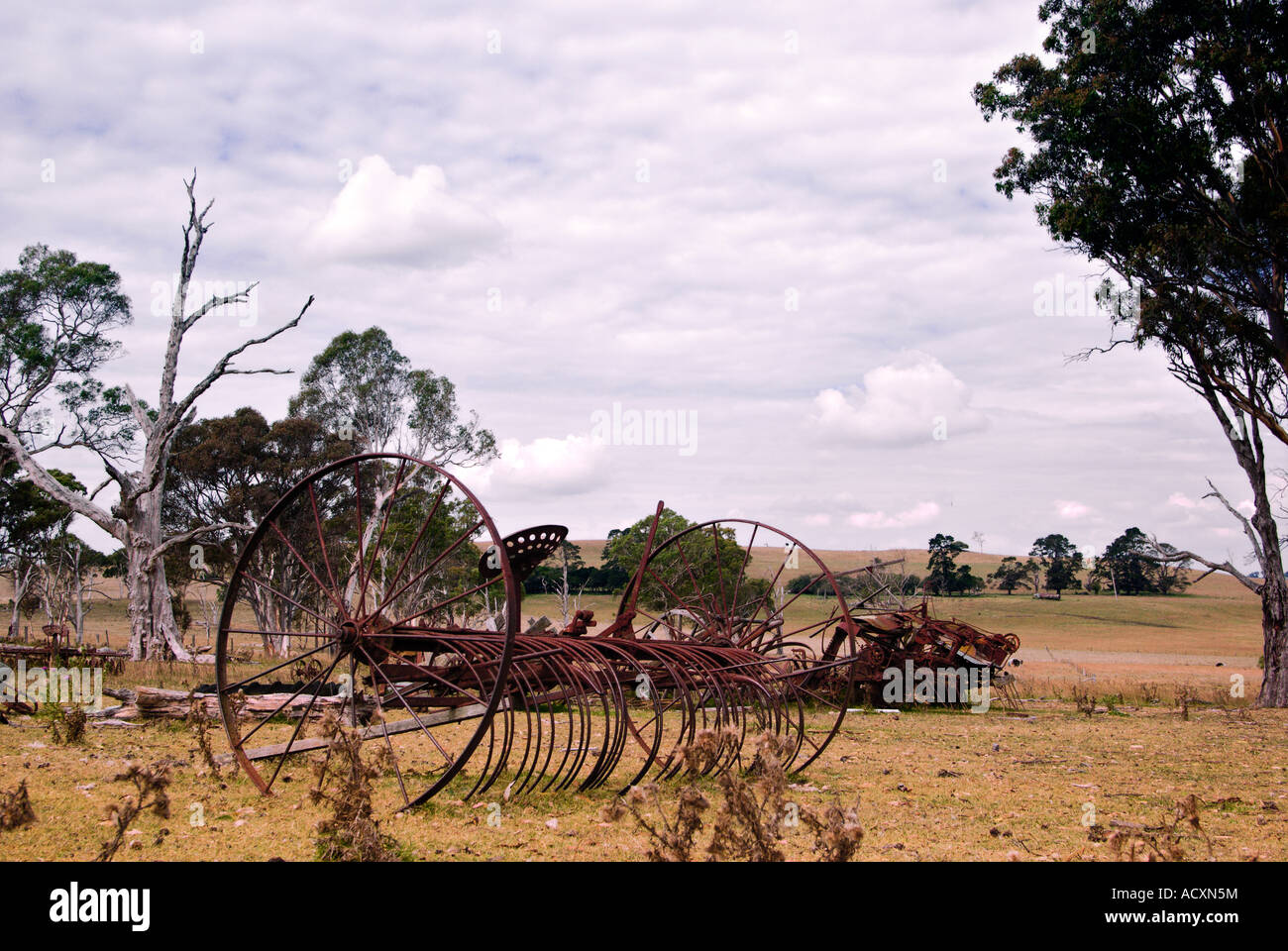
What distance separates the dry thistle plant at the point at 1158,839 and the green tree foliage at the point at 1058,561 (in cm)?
8298

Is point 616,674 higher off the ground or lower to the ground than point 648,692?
higher

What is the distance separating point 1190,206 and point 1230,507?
6591 millimetres

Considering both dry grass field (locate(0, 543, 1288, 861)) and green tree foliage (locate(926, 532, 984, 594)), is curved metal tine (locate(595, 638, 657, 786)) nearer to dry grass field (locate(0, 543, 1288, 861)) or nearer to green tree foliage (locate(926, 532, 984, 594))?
dry grass field (locate(0, 543, 1288, 861))

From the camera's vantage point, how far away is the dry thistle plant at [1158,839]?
4695mm

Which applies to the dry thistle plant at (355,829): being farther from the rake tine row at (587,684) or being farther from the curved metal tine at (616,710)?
the curved metal tine at (616,710)

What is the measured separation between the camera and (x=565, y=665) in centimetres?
714

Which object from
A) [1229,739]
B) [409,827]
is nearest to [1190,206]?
[1229,739]

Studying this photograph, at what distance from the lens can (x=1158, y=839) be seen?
610cm

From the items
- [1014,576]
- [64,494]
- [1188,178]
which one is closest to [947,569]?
[1014,576]

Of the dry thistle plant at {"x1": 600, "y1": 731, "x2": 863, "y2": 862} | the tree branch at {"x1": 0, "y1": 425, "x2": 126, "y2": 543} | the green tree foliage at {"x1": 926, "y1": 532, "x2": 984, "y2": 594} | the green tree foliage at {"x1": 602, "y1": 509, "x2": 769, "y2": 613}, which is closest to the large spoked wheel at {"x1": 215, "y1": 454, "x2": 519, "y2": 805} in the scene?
the dry thistle plant at {"x1": 600, "y1": 731, "x2": 863, "y2": 862}

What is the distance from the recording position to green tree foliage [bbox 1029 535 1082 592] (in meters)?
85.2

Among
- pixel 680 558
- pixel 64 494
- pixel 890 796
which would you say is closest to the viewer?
pixel 890 796

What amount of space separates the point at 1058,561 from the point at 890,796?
8862 centimetres

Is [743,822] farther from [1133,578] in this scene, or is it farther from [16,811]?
[1133,578]
